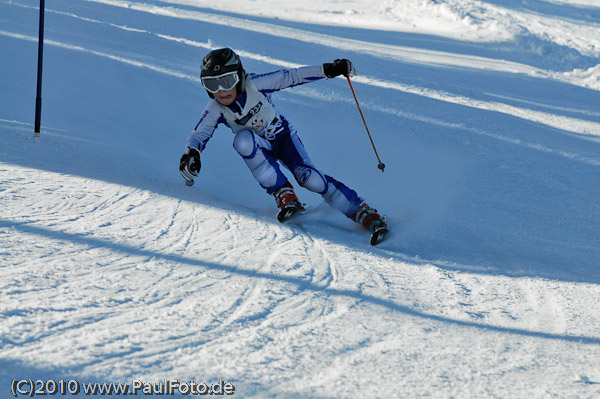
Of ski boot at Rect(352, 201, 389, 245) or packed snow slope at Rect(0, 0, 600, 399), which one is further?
ski boot at Rect(352, 201, 389, 245)

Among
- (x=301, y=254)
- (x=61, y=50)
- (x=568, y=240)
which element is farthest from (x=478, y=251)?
(x=61, y=50)

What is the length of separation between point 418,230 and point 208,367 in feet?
8.99

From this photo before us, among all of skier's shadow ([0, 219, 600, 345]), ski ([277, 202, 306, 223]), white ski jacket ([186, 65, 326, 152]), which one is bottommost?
skier's shadow ([0, 219, 600, 345])

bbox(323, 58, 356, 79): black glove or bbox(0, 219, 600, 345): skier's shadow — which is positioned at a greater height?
bbox(323, 58, 356, 79): black glove

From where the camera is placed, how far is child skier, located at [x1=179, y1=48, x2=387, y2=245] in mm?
4434

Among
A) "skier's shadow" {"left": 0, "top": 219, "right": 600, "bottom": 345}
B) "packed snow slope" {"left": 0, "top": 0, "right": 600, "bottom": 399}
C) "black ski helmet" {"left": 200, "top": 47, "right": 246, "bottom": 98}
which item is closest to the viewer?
"packed snow slope" {"left": 0, "top": 0, "right": 600, "bottom": 399}

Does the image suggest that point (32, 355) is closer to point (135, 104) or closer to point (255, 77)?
point (255, 77)

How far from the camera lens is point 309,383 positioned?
7.16ft

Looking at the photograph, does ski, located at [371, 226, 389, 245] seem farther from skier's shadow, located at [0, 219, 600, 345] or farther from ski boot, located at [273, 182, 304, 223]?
skier's shadow, located at [0, 219, 600, 345]

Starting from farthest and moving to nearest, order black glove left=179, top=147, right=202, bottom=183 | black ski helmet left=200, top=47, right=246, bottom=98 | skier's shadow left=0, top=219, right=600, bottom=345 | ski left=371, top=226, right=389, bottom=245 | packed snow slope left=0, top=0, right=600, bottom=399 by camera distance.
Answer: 1. black glove left=179, top=147, right=202, bottom=183
2. black ski helmet left=200, top=47, right=246, bottom=98
3. ski left=371, top=226, right=389, bottom=245
4. skier's shadow left=0, top=219, right=600, bottom=345
5. packed snow slope left=0, top=0, right=600, bottom=399

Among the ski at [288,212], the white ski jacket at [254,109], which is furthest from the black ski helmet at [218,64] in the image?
the ski at [288,212]

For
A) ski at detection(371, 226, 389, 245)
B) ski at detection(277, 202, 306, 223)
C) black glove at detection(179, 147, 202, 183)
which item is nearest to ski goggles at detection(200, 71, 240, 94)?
black glove at detection(179, 147, 202, 183)

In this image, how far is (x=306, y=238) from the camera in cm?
413

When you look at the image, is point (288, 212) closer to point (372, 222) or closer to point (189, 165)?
point (372, 222)
